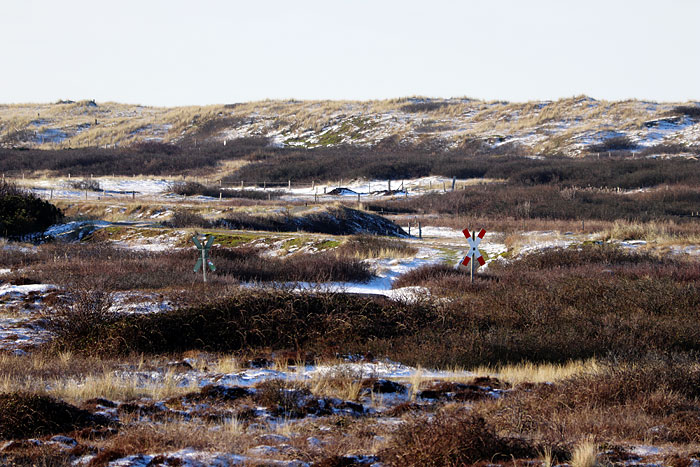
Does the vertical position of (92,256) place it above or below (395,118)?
below

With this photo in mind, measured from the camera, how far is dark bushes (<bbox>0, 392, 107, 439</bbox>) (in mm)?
6898

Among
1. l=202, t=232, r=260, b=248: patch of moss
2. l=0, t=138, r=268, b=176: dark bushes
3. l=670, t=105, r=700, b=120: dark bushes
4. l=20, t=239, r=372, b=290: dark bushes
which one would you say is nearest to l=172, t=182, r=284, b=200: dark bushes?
l=0, t=138, r=268, b=176: dark bushes

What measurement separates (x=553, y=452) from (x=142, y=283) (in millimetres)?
11577

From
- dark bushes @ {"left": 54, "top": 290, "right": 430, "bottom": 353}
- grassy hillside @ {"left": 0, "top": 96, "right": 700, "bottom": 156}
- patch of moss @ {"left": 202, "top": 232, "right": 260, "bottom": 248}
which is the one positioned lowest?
dark bushes @ {"left": 54, "top": 290, "right": 430, "bottom": 353}

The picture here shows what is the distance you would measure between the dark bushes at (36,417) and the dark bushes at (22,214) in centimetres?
2172

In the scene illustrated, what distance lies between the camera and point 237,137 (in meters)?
93.1

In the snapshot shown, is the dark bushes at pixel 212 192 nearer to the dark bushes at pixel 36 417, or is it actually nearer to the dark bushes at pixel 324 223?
the dark bushes at pixel 324 223

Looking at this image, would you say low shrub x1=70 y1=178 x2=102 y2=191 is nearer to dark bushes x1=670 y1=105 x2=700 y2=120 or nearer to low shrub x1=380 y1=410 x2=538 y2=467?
low shrub x1=380 y1=410 x2=538 y2=467

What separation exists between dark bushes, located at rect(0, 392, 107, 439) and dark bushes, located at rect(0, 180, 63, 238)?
21.7 meters

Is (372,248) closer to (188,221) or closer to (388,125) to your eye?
(188,221)

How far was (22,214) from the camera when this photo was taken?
89.1ft

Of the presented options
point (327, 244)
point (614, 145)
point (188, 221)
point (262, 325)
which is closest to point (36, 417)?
point (262, 325)

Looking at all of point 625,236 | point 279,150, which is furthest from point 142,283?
point 279,150

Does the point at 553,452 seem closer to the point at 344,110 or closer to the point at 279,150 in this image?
the point at 279,150
